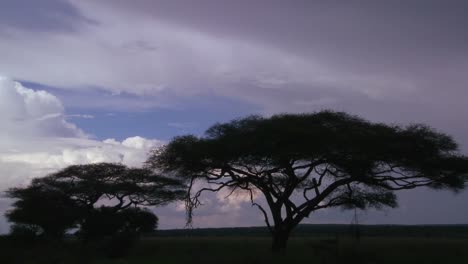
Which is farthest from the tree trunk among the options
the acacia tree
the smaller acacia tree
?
the smaller acacia tree

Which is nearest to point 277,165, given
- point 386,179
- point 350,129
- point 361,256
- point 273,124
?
point 273,124

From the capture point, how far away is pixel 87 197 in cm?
4647

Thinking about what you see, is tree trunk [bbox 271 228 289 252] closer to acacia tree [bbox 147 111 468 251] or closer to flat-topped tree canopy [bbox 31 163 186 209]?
acacia tree [bbox 147 111 468 251]

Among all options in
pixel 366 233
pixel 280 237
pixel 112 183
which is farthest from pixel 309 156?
pixel 366 233

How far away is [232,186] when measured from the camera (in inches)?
1236

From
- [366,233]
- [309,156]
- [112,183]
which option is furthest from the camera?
[366,233]

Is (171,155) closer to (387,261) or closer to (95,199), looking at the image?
(387,261)

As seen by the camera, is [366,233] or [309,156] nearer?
[309,156]

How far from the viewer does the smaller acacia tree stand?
1734 inches

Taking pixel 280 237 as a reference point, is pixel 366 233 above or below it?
above

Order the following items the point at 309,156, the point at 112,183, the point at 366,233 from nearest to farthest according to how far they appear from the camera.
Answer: the point at 309,156, the point at 112,183, the point at 366,233

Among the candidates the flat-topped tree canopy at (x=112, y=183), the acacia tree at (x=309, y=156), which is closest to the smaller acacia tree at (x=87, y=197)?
the flat-topped tree canopy at (x=112, y=183)

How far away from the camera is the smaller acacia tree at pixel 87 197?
44.0 metres

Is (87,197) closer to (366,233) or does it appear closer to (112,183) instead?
(112,183)
